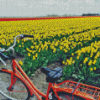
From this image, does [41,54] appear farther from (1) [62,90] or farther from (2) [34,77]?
(1) [62,90]

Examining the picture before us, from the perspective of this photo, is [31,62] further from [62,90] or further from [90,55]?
[62,90]

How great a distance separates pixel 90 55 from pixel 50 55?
141 centimetres

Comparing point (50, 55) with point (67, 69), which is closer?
point (67, 69)

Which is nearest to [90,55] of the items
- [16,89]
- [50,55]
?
[50,55]

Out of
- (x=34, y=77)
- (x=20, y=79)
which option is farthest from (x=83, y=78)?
(x=20, y=79)

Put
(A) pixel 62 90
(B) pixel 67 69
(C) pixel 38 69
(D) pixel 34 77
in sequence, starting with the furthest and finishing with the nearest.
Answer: (C) pixel 38 69 < (D) pixel 34 77 < (B) pixel 67 69 < (A) pixel 62 90

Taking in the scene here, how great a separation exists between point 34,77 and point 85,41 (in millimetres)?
3635

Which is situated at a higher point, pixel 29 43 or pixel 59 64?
pixel 29 43

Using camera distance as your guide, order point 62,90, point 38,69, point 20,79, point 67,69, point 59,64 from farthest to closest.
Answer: point 59,64
point 38,69
point 67,69
point 20,79
point 62,90

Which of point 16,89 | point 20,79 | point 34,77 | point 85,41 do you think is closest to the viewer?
point 20,79

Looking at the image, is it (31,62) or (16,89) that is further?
(31,62)

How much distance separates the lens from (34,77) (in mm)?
4453

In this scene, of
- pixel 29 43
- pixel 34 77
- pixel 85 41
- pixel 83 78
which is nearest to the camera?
pixel 83 78

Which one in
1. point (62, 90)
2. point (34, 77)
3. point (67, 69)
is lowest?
point (34, 77)
